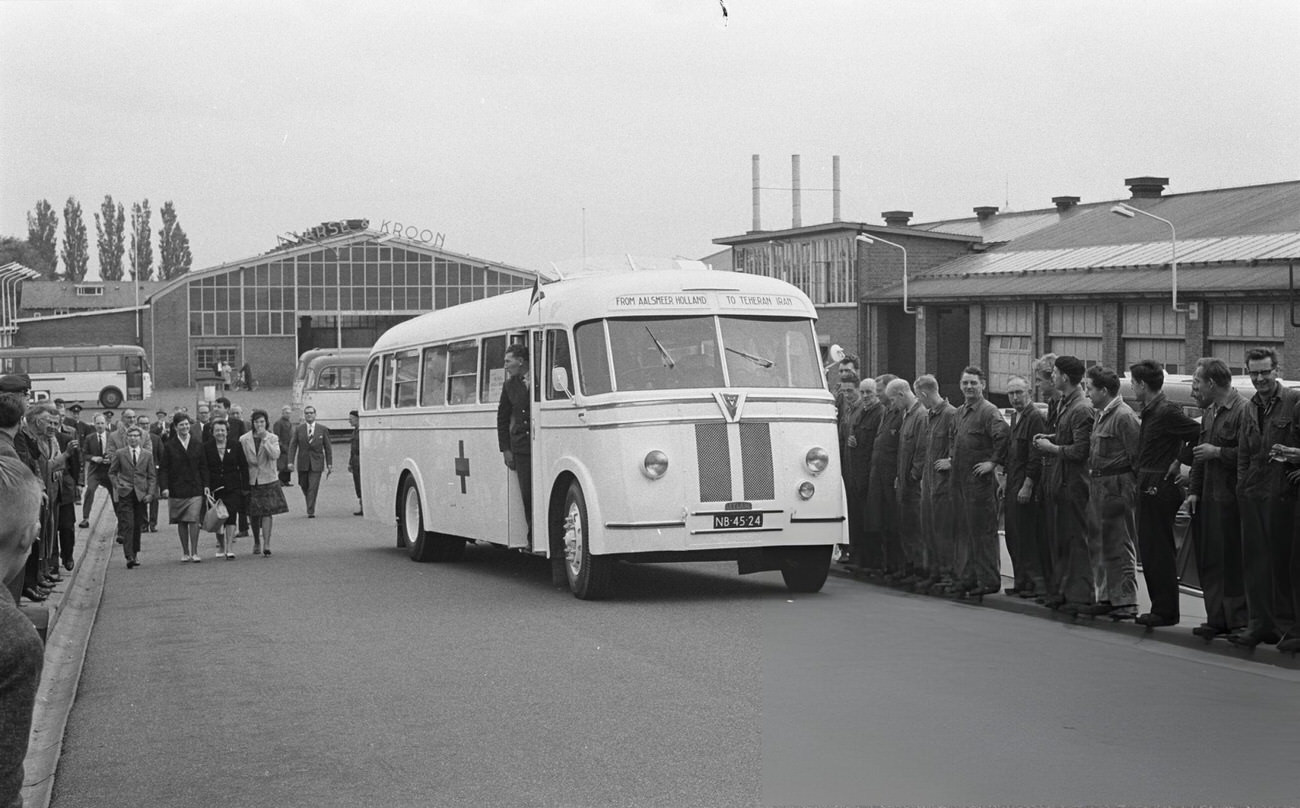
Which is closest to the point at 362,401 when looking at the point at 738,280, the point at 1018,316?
the point at 738,280

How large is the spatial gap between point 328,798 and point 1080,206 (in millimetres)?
60534

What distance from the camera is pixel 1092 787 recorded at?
23.6 feet

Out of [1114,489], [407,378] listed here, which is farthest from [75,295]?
[1114,489]

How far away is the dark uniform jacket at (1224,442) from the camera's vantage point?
11016 mm

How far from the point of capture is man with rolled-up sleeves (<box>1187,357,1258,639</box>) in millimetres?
11188

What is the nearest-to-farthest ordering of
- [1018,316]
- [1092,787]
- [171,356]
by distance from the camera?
[1092,787], [1018,316], [171,356]

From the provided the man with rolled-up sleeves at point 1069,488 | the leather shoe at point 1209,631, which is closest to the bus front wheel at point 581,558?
the man with rolled-up sleeves at point 1069,488

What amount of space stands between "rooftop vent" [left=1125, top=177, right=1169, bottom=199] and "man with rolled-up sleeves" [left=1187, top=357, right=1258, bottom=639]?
164 ft

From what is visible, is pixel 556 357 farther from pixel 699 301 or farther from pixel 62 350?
pixel 62 350

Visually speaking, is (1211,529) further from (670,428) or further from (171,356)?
(171,356)

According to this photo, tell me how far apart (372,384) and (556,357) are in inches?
294

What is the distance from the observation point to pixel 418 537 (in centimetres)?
1992

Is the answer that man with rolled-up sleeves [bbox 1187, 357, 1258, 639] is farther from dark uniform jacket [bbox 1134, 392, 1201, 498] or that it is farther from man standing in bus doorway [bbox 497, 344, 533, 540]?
man standing in bus doorway [bbox 497, 344, 533, 540]

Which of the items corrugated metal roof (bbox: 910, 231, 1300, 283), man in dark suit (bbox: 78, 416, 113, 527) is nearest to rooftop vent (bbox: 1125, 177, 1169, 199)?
corrugated metal roof (bbox: 910, 231, 1300, 283)
